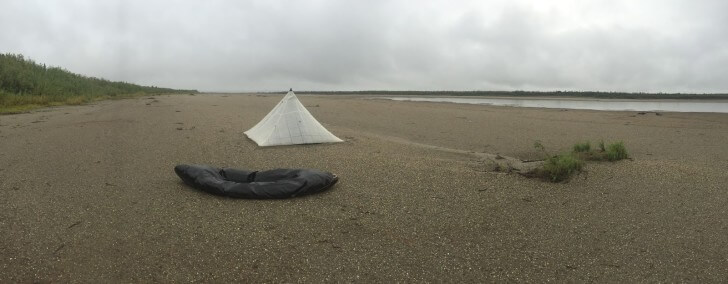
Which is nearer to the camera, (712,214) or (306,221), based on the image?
(306,221)

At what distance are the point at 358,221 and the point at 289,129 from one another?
381cm

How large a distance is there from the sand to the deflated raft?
0.10 m

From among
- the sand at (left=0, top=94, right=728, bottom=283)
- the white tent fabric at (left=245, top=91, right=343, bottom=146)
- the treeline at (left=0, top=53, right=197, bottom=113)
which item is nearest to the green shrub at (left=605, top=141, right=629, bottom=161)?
the sand at (left=0, top=94, right=728, bottom=283)

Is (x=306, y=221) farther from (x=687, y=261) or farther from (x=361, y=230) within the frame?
(x=687, y=261)

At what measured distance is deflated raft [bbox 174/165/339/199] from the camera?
4570 millimetres

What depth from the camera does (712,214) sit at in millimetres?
4422

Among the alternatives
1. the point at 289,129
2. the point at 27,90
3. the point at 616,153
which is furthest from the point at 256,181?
the point at 27,90

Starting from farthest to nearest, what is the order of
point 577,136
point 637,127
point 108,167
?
point 637,127 < point 577,136 < point 108,167

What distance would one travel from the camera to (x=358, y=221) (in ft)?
13.6

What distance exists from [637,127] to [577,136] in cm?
322

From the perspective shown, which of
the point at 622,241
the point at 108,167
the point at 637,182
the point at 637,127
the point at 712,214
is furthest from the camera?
the point at 637,127

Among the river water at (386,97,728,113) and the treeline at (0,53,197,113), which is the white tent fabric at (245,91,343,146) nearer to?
the treeline at (0,53,197,113)

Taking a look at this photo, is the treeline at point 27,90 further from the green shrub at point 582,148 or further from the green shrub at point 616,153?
the green shrub at point 616,153

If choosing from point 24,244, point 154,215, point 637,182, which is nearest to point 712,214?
point 637,182
